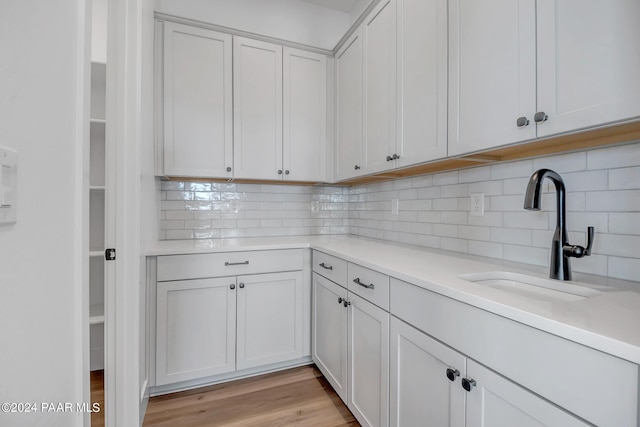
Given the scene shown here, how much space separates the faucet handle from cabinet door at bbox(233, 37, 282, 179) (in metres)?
1.80

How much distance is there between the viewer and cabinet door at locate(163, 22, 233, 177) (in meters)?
2.00

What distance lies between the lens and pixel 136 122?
1.40 metres

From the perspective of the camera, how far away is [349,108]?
2182mm

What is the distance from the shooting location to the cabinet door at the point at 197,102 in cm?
200

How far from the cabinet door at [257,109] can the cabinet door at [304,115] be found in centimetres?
7

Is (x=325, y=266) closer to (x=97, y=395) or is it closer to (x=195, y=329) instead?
(x=195, y=329)

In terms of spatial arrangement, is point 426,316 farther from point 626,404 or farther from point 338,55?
point 338,55

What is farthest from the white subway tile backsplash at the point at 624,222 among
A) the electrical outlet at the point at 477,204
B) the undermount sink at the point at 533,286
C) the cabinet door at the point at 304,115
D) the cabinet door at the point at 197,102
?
the cabinet door at the point at 197,102

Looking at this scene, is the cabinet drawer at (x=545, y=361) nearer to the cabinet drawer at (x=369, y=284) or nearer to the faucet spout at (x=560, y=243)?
the cabinet drawer at (x=369, y=284)

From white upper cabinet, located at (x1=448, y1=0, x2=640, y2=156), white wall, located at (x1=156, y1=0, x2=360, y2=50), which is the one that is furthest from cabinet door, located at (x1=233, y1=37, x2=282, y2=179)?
white upper cabinet, located at (x1=448, y1=0, x2=640, y2=156)

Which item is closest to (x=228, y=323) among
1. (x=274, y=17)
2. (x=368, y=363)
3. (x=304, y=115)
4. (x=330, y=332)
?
(x=330, y=332)

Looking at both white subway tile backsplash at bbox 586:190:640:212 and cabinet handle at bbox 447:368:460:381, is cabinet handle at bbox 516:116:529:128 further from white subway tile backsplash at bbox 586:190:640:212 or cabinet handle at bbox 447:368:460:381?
cabinet handle at bbox 447:368:460:381

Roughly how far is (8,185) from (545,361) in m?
1.07

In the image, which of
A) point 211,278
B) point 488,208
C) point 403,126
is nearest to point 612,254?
point 488,208
